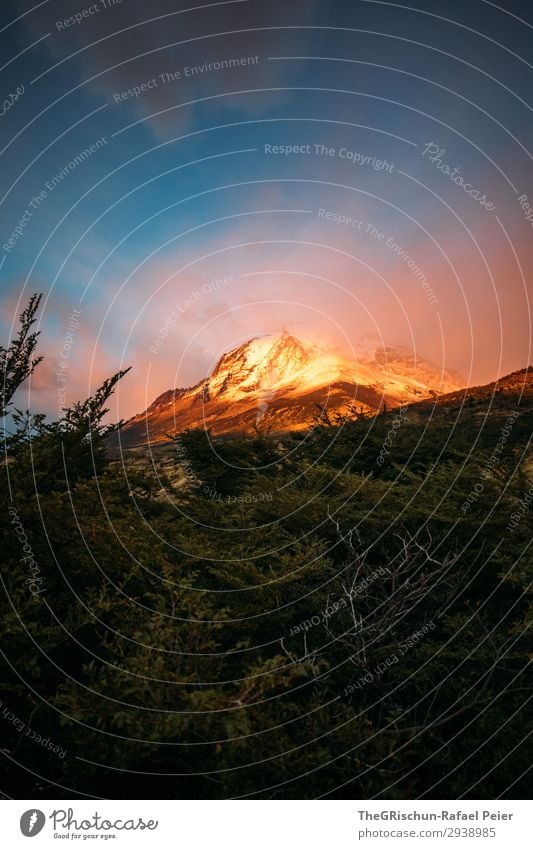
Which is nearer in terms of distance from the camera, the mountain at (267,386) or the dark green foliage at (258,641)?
the dark green foliage at (258,641)

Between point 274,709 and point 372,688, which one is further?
point 372,688

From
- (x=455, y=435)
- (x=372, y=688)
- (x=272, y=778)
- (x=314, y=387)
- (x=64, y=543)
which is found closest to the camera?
(x=272, y=778)

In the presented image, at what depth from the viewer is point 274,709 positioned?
6543 millimetres

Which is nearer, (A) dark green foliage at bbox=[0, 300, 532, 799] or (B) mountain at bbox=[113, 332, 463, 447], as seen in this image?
(A) dark green foliage at bbox=[0, 300, 532, 799]

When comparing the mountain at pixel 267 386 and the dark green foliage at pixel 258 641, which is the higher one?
the mountain at pixel 267 386

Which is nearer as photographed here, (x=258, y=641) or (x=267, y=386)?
(x=258, y=641)

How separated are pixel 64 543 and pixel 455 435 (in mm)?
17089

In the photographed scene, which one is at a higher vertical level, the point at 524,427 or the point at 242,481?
the point at 524,427

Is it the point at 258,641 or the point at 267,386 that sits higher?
the point at 267,386

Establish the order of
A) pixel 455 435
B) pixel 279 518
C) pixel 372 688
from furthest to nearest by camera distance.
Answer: pixel 455 435 < pixel 279 518 < pixel 372 688

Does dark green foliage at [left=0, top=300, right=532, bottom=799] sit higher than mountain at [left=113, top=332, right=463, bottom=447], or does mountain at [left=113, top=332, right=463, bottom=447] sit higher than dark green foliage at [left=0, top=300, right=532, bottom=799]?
mountain at [left=113, top=332, right=463, bottom=447]

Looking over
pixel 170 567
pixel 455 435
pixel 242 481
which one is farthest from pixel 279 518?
pixel 455 435
